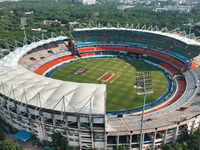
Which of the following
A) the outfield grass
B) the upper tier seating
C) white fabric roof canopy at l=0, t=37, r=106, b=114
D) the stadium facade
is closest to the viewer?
white fabric roof canopy at l=0, t=37, r=106, b=114

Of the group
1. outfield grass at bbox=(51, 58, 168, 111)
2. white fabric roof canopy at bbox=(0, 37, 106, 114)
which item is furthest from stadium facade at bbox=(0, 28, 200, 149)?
outfield grass at bbox=(51, 58, 168, 111)

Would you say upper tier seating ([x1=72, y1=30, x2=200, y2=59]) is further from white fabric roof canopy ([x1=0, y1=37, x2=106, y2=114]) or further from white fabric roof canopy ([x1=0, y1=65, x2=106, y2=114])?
white fabric roof canopy ([x1=0, y1=65, x2=106, y2=114])

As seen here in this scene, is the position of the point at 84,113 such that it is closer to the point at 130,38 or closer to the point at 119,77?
the point at 119,77

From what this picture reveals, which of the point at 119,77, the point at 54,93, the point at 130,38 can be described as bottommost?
the point at 119,77

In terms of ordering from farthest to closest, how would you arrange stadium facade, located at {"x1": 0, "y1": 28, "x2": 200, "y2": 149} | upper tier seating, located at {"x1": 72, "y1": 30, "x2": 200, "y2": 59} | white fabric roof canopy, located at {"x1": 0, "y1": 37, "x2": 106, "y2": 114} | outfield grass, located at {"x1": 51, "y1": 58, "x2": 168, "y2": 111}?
upper tier seating, located at {"x1": 72, "y1": 30, "x2": 200, "y2": 59} < outfield grass, located at {"x1": 51, "y1": 58, "x2": 168, "y2": 111} < stadium facade, located at {"x1": 0, "y1": 28, "x2": 200, "y2": 149} < white fabric roof canopy, located at {"x1": 0, "y1": 37, "x2": 106, "y2": 114}

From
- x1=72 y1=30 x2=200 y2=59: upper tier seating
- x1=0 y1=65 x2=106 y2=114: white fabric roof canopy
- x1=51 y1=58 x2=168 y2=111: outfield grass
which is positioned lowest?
x1=51 y1=58 x2=168 y2=111: outfield grass

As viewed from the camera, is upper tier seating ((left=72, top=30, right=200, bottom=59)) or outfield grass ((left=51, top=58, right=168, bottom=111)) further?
upper tier seating ((left=72, top=30, right=200, bottom=59))

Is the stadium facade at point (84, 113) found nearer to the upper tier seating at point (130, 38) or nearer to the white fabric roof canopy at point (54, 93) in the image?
the white fabric roof canopy at point (54, 93)

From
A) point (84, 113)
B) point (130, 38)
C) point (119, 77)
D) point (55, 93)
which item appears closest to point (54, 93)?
point (55, 93)

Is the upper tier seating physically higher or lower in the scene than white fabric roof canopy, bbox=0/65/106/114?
higher

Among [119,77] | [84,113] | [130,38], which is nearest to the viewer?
[84,113]
